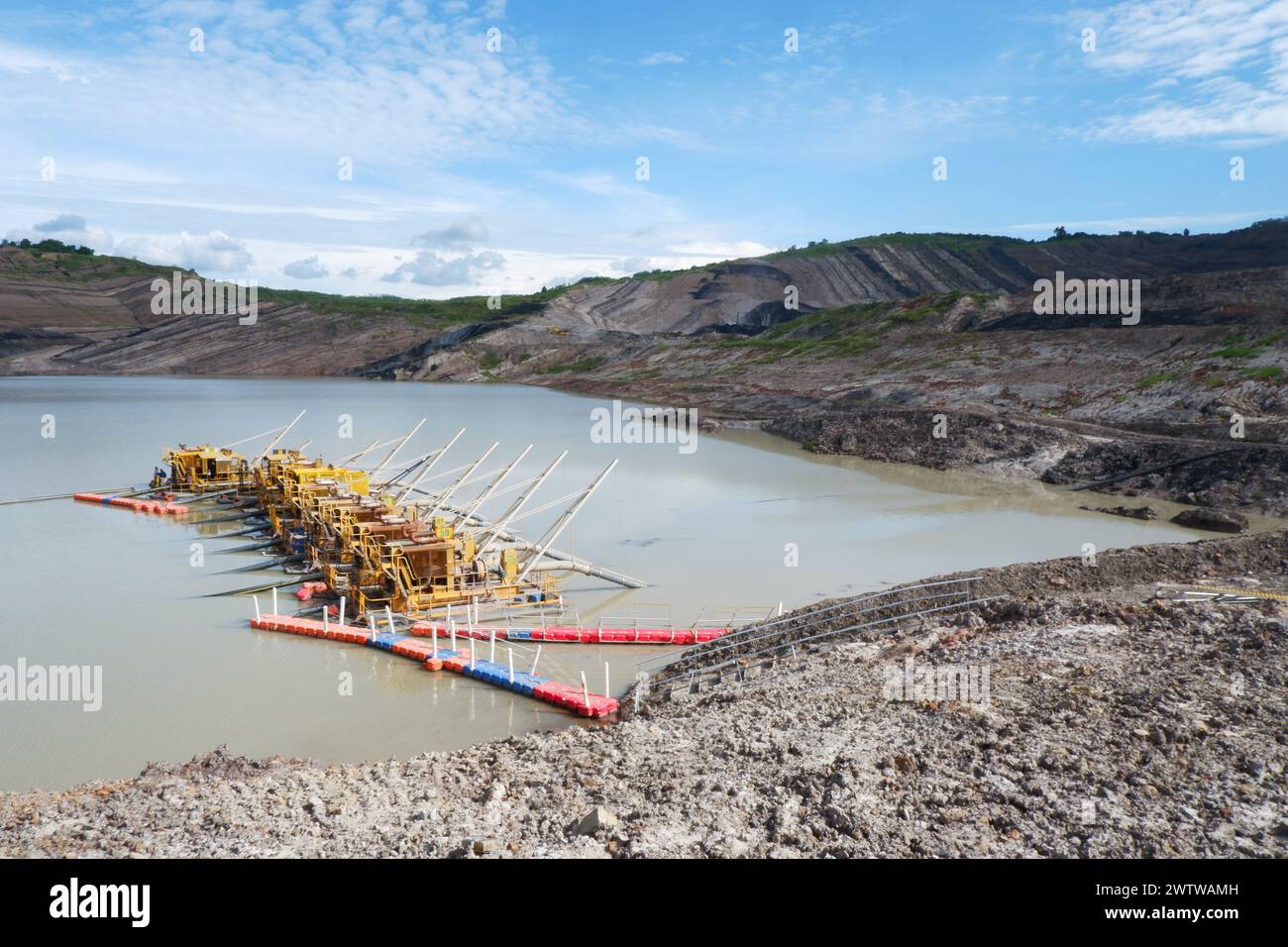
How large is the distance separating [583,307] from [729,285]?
24455 millimetres

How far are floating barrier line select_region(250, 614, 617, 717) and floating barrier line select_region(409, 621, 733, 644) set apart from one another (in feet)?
2.33

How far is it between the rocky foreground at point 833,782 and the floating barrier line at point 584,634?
12.9 feet

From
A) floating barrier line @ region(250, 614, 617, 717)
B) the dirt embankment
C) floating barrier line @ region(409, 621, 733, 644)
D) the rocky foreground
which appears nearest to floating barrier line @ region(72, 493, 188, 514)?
floating barrier line @ region(250, 614, 617, 717)

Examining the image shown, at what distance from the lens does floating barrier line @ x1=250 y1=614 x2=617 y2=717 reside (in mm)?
12938

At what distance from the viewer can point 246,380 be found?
111 m

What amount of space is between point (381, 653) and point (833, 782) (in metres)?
10.2

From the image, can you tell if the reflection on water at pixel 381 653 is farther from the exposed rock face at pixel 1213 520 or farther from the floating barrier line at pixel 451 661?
the exposed rock face at pixel 1213 520

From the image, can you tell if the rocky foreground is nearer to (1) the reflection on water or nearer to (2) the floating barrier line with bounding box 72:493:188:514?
(1) the reflection on water

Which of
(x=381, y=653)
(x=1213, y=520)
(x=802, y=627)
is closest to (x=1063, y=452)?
(x=1213, y=520)

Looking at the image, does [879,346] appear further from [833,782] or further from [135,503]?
[833,782]

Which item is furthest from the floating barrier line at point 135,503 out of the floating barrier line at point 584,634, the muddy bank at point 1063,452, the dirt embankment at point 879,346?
the dirt embankment at point 879,346

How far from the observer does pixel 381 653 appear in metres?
15.6

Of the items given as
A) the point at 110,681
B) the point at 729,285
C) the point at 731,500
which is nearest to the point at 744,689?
the point at 110,681
